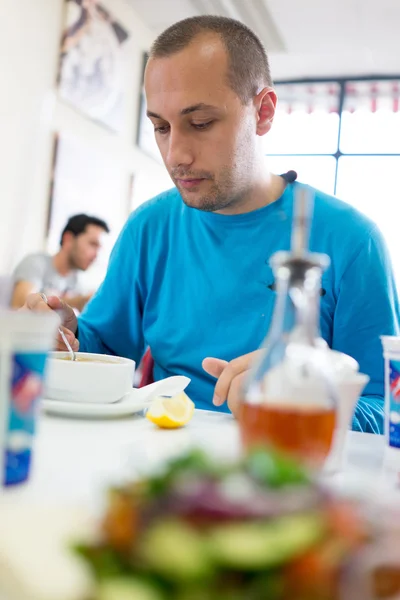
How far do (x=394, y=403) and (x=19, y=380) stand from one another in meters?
0.44

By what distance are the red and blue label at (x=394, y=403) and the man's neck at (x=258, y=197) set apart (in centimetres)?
85

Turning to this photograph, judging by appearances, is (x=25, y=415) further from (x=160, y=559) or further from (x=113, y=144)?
(x=113, y=144)

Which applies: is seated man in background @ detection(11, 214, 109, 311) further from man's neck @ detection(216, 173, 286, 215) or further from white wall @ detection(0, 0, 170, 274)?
man's neck @ detection(216, 173, 286, 215)

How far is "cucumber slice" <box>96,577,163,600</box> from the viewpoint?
25cm

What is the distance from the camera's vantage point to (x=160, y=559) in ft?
0.83

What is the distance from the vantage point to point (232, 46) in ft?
4.77

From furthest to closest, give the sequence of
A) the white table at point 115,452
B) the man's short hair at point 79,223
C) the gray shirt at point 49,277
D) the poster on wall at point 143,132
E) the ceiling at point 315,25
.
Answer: the poster on wall at point 143,132
the ceiling at point 315,25
the man's short hair at point 79,223
the gray shirt at point 49,277
the white table at point 115,452

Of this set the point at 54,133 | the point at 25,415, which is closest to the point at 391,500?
the point at 25,415

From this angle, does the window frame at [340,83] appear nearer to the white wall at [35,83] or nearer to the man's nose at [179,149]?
the white wall at [35,83]

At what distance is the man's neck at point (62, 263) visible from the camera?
3887 mm

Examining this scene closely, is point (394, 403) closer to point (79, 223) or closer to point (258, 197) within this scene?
point (258, 197)

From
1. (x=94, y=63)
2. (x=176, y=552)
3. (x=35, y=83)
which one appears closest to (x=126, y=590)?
(x=176, y=552)

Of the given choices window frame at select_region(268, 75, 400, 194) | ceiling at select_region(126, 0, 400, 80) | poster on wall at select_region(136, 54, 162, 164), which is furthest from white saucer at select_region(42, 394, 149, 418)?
window frame at select_region(268, 75, 400, 194)

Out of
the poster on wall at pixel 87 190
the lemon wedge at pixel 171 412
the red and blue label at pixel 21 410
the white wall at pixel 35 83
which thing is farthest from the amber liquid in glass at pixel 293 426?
the poster on wall at pixel 87 190
